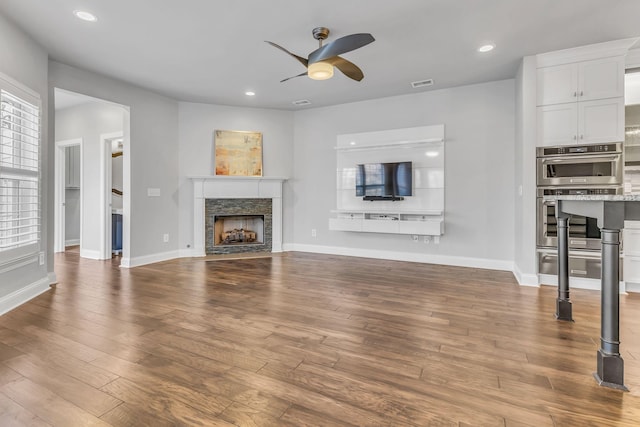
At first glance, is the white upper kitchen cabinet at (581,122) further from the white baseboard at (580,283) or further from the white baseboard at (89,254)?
the white baseboard at (89,254)

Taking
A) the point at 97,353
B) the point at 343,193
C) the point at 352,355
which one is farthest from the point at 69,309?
the point at 343,193

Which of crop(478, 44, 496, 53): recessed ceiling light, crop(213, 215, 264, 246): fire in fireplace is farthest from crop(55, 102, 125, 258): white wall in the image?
crop(478, 44, 496, 53): recessed ceiling light

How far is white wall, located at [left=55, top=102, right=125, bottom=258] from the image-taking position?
574 cm

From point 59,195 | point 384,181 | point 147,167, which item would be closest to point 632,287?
point 384,181

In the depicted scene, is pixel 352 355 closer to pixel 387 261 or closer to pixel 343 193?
pixel 387 261

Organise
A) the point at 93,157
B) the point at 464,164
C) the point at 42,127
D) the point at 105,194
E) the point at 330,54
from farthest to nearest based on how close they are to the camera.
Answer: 1. the point at 93,157
2. the point at 105,194
3. the point at 464,164
4. the point at 42,127
5. the point at 330,54

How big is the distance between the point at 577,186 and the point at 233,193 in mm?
5092

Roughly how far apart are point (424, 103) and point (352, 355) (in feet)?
14.3

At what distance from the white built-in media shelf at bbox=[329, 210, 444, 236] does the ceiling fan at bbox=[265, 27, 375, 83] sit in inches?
95.9

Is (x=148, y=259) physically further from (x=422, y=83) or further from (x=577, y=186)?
(x=577, y=186)

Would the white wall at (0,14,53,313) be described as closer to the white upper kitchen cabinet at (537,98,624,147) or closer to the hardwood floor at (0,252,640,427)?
the hardwood floor at (0,252,640,427)

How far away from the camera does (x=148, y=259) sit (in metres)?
5.23

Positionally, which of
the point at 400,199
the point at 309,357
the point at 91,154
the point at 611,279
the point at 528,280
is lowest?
the point at 309,357

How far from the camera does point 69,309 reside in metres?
2.99
